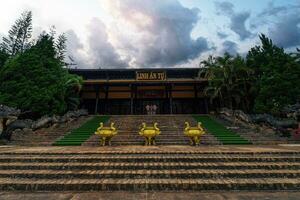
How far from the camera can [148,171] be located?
17.5ft

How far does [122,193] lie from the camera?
4.40 meters

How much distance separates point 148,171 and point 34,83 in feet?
49.6

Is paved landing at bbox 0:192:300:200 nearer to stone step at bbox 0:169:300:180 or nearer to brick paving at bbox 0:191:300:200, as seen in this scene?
brick paving at bbox 0:191:300:200

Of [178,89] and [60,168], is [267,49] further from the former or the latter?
[60,168]

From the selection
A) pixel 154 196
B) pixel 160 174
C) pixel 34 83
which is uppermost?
pixel 34 83

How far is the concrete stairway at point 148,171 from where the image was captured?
15.1 ft

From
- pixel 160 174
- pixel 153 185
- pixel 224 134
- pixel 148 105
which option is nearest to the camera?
pixel 153 185

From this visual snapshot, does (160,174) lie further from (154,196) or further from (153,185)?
(154,196)

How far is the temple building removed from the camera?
85.4 ft

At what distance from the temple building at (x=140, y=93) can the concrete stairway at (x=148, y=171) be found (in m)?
19.6

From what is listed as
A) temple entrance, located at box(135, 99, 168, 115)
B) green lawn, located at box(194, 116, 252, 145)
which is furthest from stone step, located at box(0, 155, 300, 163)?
temple entrance, located at box(135, 99, 168, 115)

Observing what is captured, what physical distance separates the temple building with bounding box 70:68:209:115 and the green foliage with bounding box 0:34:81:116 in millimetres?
5604

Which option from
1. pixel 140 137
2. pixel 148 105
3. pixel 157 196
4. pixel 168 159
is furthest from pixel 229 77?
pixel 157 196

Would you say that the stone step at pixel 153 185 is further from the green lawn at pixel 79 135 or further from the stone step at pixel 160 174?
the green lawn at pixel 79 135
